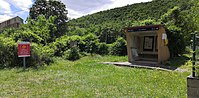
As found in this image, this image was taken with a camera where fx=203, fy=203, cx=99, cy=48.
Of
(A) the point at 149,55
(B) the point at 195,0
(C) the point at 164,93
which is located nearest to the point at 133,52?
(A) the point at 149,55

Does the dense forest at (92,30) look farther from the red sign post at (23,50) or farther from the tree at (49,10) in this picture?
the red sign post at (23,50)

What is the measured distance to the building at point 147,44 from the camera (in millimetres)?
10828

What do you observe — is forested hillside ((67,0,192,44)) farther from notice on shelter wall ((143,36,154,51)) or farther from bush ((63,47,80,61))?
bush ((63,47,80,61))

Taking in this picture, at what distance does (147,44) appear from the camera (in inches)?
530

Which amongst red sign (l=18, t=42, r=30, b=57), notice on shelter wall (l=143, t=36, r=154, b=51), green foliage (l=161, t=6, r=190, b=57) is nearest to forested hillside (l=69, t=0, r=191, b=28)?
green foliage (l=161, t=6, r=190, b=57)

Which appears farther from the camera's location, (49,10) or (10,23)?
(10,23)

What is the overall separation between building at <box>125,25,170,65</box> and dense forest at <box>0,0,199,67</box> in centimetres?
109

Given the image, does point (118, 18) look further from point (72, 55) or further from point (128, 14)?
point (72, 55)

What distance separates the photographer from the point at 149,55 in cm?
1335

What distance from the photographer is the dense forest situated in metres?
10.9

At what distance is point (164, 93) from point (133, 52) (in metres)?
7.33

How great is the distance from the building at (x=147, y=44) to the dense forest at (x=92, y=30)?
3.59ft

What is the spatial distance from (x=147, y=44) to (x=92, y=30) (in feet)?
41.4

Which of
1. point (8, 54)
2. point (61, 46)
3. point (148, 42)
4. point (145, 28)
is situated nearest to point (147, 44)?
point (148, 42)
